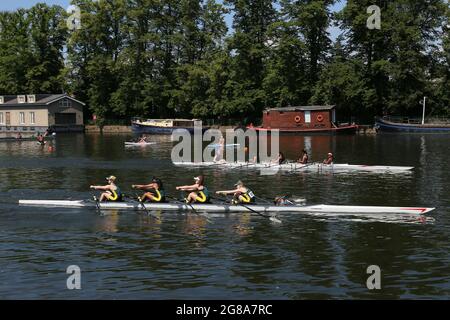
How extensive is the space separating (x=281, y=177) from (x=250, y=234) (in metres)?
19.0

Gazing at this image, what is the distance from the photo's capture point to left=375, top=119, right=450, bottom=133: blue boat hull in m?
90.1

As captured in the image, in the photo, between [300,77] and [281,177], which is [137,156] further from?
[300,77]

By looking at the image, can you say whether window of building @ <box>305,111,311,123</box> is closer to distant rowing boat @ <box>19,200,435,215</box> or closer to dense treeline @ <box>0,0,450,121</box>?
dense treeline @ <box>0,0,450,121</box>

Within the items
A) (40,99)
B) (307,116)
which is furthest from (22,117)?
(307,116)

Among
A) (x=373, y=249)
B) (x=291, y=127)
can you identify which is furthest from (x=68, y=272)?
(x=291, y=127)

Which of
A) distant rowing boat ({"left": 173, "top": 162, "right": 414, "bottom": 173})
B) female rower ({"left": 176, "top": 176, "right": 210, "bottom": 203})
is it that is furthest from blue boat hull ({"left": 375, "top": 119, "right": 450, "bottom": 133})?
female rower ({"left": 176, "top": 176, "right": 210, "bottom": 203})

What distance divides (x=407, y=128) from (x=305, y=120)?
57.0ft

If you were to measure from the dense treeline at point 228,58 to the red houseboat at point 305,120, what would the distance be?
20.8 ft

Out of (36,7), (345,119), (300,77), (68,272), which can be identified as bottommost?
(68,272)

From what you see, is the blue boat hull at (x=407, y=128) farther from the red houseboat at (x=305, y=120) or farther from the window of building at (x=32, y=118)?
the window of building at (x=32, y=118)

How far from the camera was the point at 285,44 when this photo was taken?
9800 centimetres

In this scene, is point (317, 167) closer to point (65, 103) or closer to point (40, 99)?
point (65, 103)

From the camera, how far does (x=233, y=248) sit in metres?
22.2

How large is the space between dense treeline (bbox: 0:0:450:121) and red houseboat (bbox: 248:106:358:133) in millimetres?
6354
